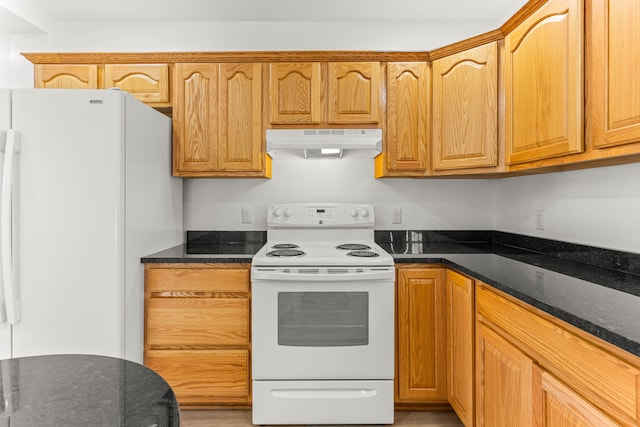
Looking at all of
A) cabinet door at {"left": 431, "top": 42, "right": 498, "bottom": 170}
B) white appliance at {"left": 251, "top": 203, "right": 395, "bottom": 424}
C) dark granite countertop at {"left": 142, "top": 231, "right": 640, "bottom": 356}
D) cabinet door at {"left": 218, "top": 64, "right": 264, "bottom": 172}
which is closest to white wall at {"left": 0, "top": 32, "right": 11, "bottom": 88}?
cabinet door at {"left": 218, "top": 64, "right": 264, "bottom": 172}

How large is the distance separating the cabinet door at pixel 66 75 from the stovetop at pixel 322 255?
1.57m

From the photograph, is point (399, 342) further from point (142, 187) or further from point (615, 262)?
point (142, 187)

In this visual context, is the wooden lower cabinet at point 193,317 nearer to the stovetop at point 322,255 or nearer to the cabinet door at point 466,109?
the stovetop at point 322,255

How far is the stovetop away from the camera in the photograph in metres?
2.10

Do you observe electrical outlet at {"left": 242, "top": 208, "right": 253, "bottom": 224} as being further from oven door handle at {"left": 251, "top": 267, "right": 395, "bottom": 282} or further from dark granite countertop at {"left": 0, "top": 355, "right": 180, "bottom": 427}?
dark granite countertop at {"left": 0, "top": 355, "right": 180, "bottom": 427}

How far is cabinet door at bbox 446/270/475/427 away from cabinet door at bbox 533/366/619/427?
0.56 meters

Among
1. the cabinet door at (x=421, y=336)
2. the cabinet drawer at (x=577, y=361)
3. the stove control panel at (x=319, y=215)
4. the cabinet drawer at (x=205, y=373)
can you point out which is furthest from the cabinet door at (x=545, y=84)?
the cabinet drawer at (x=205, y=373)

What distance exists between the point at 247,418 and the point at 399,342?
3.14 feet

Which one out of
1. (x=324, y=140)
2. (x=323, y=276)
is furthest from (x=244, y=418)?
(x=324, y=140)

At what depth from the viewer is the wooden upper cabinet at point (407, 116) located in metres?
2.48

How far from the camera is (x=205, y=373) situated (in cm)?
219

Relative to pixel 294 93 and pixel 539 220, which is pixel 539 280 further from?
pixel 294 93

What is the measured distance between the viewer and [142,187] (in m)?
2.15

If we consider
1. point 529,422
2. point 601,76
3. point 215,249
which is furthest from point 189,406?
point 601,76
